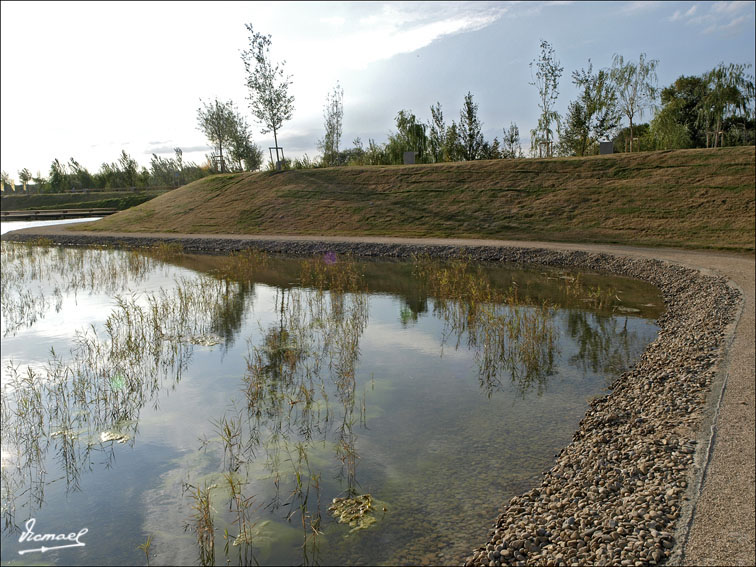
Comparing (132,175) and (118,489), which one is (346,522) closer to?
(118,489)

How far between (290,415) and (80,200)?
62.3 m

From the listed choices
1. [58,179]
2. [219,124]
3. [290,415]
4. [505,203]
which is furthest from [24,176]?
[290,415]

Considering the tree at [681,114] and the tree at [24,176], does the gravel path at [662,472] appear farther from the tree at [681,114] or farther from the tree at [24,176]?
the tree at [24,176]

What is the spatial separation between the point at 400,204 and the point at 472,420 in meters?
23.3

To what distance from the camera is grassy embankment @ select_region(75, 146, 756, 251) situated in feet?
71.8

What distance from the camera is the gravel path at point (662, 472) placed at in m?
3.79

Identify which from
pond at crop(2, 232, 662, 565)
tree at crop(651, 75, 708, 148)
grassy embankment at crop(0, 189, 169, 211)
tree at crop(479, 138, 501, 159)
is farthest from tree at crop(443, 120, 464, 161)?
grassy embankment at crop(0, 189, 169, 211)

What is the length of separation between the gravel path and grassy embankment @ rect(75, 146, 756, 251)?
13483mm

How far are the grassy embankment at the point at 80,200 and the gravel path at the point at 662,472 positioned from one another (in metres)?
52.1

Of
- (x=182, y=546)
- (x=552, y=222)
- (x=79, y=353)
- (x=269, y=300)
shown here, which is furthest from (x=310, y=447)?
(x=552, y=222)

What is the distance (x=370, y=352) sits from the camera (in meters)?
9.34

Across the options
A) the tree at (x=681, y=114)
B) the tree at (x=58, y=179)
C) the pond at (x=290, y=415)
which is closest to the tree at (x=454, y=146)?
the tree at (x=681, y=114)

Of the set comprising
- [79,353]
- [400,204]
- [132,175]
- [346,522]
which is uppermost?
[132,175]

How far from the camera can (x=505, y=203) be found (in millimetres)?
26797
